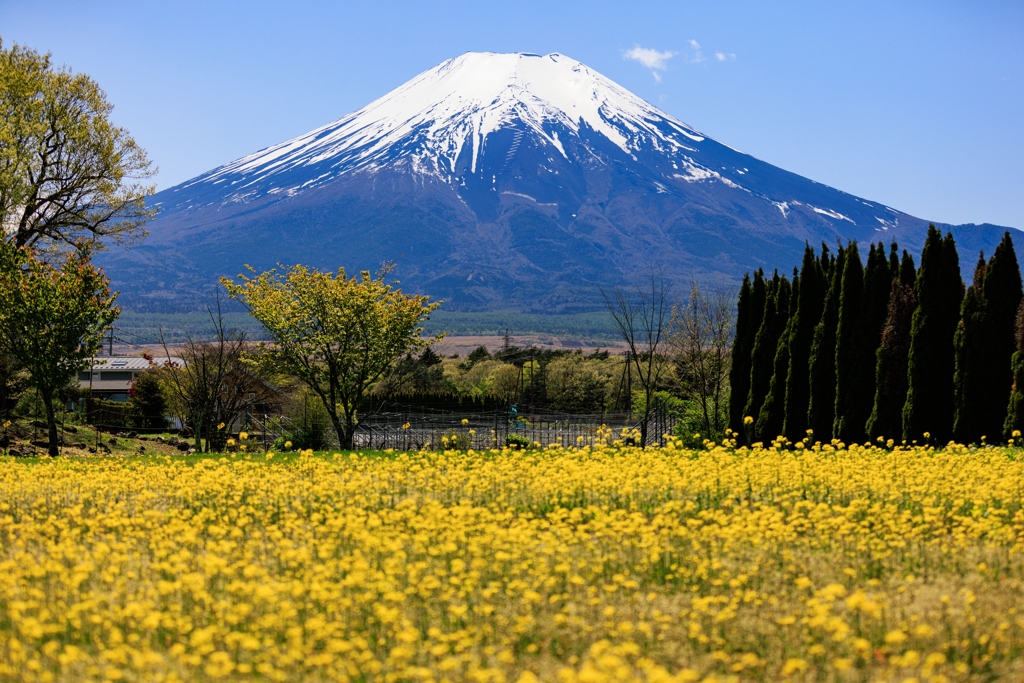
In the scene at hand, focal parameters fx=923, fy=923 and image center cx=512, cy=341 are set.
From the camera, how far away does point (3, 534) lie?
965 centimetres

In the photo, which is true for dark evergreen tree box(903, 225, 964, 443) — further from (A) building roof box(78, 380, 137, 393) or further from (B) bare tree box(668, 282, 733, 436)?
(A) building roof box(78, 380, 137, 393)

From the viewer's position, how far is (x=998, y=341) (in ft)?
61.8

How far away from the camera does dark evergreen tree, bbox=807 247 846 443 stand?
73.3ft

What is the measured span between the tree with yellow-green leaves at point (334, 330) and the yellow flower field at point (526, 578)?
13.4m

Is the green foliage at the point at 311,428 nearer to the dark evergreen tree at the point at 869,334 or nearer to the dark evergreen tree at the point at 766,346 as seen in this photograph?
the dark evergreen tree at the point at 766,346

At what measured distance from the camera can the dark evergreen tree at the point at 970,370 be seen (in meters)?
18.7

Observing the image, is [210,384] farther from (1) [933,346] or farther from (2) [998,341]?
(2) [998,341]

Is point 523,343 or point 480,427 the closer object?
point 480,427

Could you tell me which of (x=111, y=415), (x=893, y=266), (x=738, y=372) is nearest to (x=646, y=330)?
(x=738, y=372)

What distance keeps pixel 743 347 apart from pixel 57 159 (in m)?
21.7

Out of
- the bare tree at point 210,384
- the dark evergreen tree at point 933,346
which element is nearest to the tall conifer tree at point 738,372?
the dark evergreen tree at point 933,346

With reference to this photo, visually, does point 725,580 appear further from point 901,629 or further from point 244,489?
point 244,489

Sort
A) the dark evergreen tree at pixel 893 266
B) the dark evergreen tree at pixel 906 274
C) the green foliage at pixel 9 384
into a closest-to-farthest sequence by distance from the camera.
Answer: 1. the dark evergreen tree at pixel 906 274
2. the dark evergreen tree at pixel 893 266
3. the green foliage at pixel 9 384

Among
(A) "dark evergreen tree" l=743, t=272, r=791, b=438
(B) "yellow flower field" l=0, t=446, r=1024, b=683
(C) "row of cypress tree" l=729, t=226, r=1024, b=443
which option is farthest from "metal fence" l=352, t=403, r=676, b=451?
(B) "yellow flower field" l=0, t=446, r=1024, b=683
